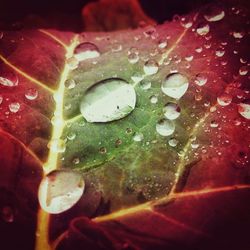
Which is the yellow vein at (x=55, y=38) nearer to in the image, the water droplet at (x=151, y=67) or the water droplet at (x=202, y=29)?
the water droplet at (x=151, y=67)


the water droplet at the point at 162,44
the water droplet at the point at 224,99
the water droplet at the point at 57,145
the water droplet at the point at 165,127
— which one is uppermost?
the water droplet at the point at 162,44

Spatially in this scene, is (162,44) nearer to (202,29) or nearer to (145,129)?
(202,29)

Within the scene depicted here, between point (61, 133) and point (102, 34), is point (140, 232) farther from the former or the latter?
point (102, 34)

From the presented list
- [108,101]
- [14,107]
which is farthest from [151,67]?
[14,107]

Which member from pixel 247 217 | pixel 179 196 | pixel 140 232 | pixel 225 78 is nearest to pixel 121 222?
pixel 140 232

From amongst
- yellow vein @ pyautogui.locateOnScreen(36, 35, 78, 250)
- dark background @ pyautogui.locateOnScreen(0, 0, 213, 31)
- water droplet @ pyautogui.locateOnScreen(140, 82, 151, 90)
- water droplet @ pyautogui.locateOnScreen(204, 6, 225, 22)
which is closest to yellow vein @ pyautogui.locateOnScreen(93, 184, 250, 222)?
yellow vein @ pyautogui.locateOnScreen(36, 35, 78, 250)

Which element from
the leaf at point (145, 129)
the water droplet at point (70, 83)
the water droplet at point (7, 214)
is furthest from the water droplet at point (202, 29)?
the water droplet at point (7, 214)
